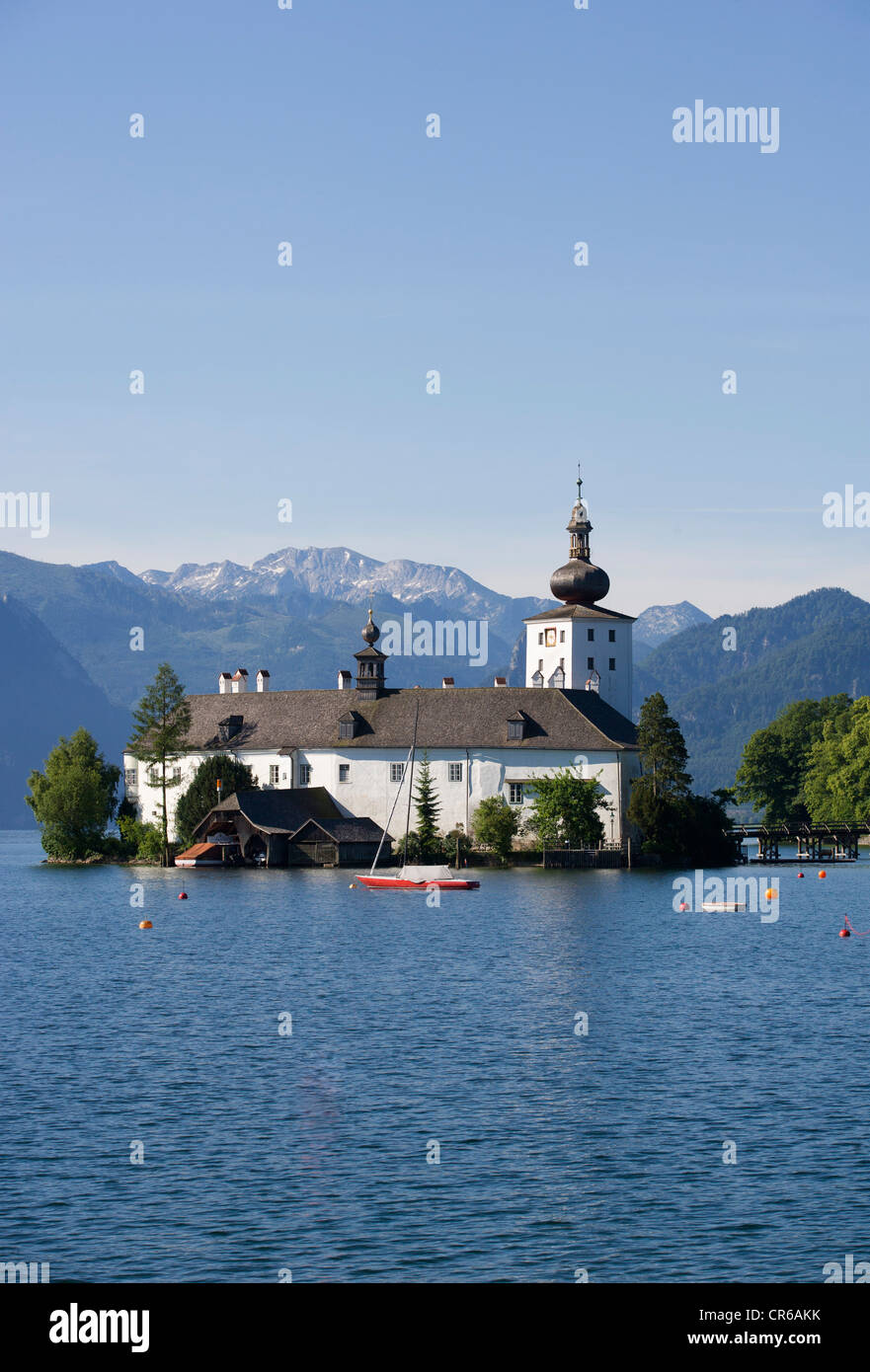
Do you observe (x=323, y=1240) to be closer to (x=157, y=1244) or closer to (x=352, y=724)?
(x=157, y=1244)

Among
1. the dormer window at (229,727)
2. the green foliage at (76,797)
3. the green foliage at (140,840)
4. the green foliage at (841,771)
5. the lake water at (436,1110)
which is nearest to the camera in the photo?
the lake water at (436,1110)

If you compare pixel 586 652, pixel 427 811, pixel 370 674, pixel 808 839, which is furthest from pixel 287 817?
pixel 808 839

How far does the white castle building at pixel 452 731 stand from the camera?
121000mm

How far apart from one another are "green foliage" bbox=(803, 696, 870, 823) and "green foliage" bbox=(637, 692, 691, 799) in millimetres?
43241

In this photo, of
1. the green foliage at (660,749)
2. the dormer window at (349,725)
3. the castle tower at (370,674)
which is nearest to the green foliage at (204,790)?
the dormer window at (349,725)

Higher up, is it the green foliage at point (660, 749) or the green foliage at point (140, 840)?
the green foliage at point (660, 749)

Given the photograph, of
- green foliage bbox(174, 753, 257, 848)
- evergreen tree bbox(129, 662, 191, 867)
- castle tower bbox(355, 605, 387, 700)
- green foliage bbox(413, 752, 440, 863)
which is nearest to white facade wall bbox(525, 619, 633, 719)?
castle tower bbox(355, 605, 387, 700)

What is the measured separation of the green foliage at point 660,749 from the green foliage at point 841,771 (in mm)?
43241

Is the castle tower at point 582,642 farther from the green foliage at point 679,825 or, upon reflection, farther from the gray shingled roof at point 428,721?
the green foliage at point 679,825

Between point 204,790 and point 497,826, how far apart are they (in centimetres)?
2380

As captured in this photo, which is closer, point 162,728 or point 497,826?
point 497,826

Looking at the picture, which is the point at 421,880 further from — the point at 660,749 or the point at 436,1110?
the point at 436,1110

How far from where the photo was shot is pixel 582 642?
5551 inches
